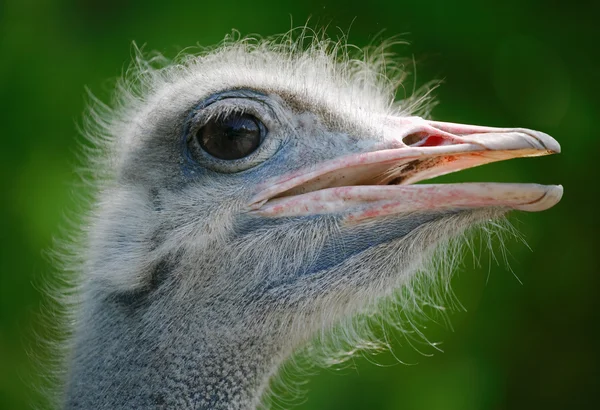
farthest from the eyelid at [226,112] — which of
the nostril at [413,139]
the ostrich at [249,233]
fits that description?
the nostril at [413,139]

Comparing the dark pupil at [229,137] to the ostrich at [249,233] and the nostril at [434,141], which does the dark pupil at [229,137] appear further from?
the nostril at [434,141]

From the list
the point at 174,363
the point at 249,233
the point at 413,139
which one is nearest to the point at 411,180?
the point at 413,139

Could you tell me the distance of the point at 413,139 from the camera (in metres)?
2.41

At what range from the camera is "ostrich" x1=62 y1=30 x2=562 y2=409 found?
2.31 meters

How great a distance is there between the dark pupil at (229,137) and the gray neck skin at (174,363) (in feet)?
1.45

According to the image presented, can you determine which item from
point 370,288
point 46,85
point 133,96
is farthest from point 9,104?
point 370,288

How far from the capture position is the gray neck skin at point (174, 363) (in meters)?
2.32

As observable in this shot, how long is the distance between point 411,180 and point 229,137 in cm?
52

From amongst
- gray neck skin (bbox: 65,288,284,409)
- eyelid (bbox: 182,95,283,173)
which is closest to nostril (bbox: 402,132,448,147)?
eyelid (bbox: 182,95,283,173)

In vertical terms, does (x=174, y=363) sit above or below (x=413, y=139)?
below

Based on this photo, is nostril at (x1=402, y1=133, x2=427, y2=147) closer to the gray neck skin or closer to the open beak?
the open beak

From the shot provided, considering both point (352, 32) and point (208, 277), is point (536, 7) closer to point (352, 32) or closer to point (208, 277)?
point (352, 32)

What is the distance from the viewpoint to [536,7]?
159 inches

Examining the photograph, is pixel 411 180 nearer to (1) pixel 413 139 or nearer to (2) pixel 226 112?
(1) pixel 413 139
